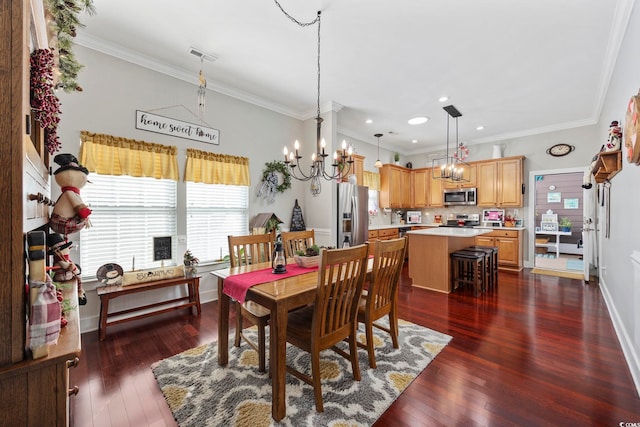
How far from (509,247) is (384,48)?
4.86 m

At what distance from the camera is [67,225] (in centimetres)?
167

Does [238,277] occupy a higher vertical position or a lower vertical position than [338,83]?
lower

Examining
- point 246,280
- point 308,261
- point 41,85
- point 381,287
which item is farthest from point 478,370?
point 41,85

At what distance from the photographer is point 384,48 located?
2910mm

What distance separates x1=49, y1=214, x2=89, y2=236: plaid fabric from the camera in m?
1.64

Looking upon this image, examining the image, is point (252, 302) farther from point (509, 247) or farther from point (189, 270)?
point (509, 247)

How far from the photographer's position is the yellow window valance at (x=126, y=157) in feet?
9.23

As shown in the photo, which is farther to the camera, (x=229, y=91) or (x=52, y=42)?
(x=229, y=91)

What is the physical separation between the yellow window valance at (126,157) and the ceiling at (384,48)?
83 cm

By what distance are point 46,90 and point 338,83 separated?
310cm

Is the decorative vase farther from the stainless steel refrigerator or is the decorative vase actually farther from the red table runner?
the stainless steel refrigerator

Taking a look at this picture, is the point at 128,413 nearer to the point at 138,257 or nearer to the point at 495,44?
the point at 138,257

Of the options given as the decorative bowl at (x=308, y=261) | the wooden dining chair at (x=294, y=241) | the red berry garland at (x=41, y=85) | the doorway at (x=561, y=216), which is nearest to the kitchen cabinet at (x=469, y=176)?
the doorway at (x=561, y=216)

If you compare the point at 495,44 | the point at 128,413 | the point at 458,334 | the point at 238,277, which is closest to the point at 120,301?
the point at 128,413
